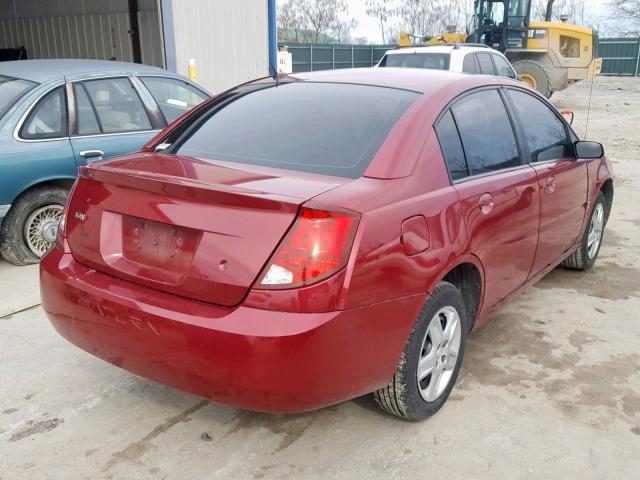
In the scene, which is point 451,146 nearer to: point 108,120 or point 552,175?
point 552,175

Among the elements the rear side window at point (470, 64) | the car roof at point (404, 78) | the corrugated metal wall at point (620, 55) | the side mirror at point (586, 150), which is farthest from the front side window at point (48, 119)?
the corrugated metal wall at point (620, 55)

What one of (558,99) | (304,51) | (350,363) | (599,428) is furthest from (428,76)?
(304,51)

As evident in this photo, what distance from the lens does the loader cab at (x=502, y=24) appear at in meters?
18.4

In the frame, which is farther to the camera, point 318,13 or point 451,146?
point 318,13

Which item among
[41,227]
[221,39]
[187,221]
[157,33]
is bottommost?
[41,227]

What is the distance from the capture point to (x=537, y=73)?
18594 millimetres

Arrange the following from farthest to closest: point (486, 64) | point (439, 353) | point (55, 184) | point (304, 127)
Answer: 1. point (486, 64)
2. point (55, 184)
3. point (304, 127)
4. point (439, 353)

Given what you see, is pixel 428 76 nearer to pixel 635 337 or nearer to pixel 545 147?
pixel 545 147

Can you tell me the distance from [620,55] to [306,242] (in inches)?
1508

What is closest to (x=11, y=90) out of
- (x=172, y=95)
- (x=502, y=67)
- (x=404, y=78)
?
(x=172, y=95)

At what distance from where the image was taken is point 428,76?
3404 mm

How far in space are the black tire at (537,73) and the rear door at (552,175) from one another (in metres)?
15.0

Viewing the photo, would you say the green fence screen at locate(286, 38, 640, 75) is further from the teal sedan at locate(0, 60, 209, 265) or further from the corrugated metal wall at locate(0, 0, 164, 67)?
the teal sedan at locate(0, 60, 209, 265)

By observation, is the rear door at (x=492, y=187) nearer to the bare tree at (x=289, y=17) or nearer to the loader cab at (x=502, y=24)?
the loader cab at (x=502, y=24)
